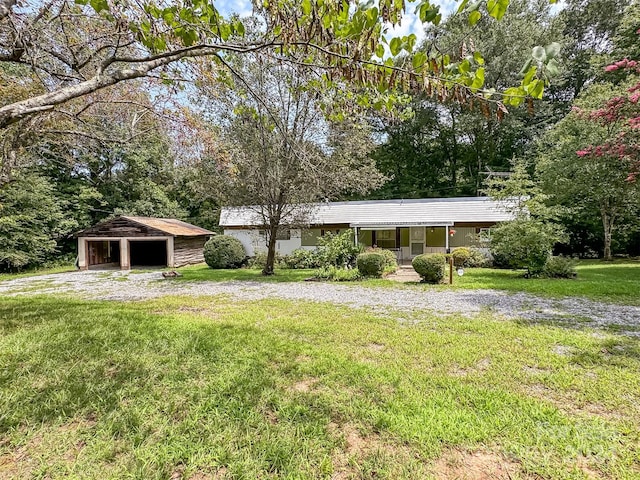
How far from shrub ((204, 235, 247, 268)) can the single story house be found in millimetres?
1254

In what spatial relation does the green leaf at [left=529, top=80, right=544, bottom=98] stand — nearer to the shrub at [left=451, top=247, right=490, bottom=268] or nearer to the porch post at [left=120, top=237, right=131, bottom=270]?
the shrub at [left=451, top=247, right=490, bottom=268]

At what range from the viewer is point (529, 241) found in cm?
1088

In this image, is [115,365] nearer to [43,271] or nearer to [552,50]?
[552,50]

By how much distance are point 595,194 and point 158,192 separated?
27070 mm

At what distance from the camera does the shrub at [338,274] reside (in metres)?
11.5

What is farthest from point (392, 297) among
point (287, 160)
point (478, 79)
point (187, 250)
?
point (187, 250)

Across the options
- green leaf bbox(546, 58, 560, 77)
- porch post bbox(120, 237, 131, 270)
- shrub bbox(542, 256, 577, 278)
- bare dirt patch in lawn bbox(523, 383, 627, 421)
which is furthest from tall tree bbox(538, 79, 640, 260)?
porch post bbox(120, 237, 131, 270)

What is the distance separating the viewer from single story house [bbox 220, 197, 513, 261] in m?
16.7

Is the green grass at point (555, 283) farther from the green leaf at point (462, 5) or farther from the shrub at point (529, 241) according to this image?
the green leaf at point (462, 5)

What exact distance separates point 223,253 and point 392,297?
10.4 meters

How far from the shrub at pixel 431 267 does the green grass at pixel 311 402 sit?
5163mm

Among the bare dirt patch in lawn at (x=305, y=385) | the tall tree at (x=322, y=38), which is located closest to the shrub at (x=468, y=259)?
the bare dirt patch in lawn at (x=305, y=385)

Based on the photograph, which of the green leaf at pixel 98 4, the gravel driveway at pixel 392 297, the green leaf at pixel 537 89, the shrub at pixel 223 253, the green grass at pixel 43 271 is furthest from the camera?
the shrub at pixel 223 253

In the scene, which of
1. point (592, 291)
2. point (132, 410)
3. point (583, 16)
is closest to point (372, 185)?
point (592, 291)
